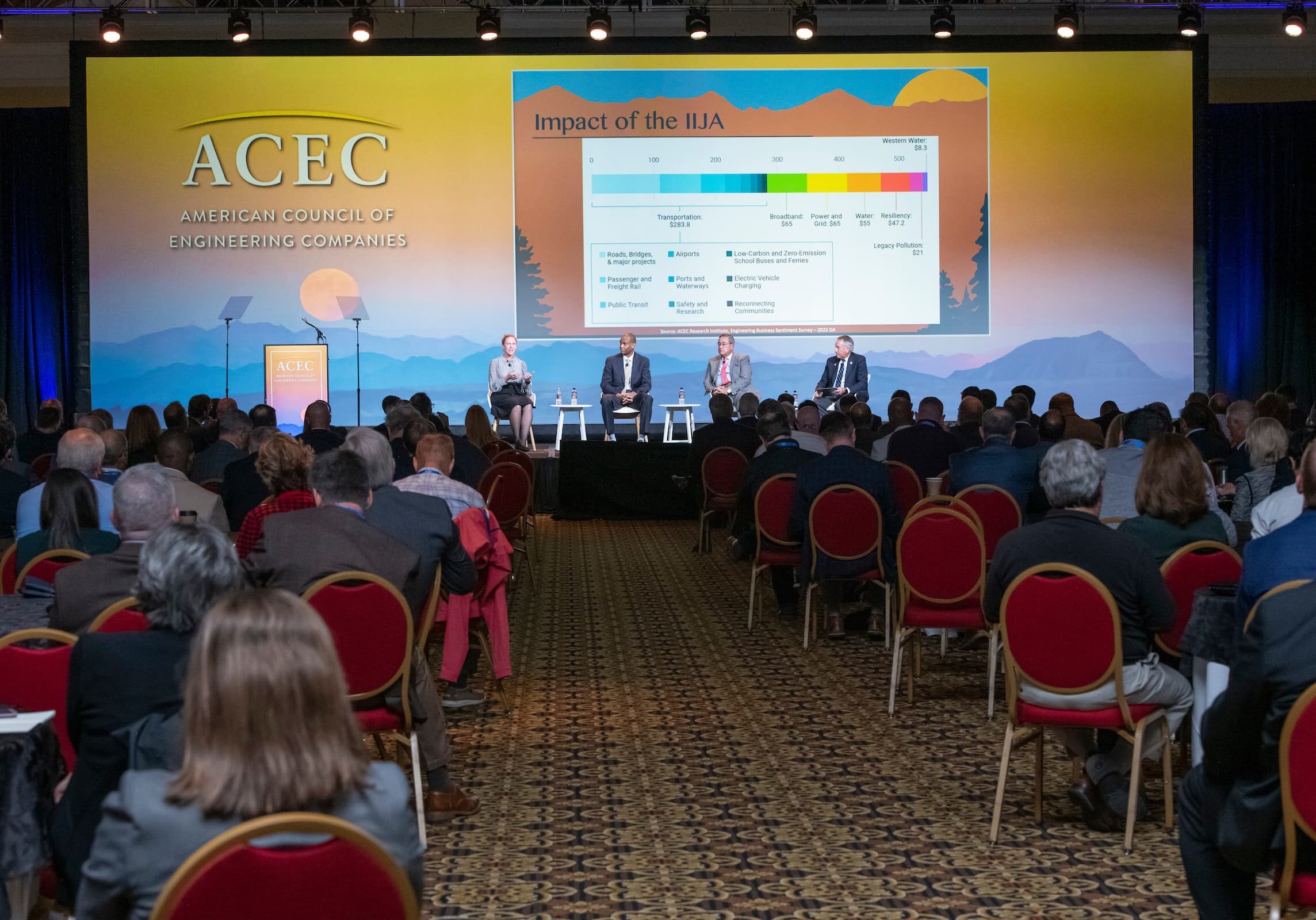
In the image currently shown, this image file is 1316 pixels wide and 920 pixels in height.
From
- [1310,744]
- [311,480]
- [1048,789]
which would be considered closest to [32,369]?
[311,480]

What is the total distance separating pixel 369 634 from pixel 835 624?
3.73 m

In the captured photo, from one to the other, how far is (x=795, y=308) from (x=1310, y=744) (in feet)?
38.8

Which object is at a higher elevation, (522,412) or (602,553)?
(522,412)

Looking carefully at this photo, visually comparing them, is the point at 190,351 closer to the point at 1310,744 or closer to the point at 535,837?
the point at 535,837

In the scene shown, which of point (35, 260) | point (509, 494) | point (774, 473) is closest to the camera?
point (774, 473)

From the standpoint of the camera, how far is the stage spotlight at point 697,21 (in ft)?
42.1

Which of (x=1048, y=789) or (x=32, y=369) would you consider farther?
(x=32, y=369)

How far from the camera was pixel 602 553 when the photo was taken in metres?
10.3

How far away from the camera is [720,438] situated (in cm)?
959

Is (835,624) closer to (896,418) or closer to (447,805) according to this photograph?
(896,418)

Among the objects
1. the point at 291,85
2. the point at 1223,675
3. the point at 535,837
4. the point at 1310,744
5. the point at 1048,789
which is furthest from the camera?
the point at 291,85

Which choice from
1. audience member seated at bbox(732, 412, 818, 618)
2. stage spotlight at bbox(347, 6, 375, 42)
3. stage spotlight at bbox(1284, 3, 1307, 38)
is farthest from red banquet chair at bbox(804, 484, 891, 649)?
stage spotlight at bbox(1284, 3, 1307, 38)

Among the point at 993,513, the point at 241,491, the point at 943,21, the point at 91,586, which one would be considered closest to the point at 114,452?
the point at 241,491

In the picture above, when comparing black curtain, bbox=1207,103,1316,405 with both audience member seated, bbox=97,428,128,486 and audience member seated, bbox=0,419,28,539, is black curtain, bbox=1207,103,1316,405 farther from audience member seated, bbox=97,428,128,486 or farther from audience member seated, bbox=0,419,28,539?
audience member seated, bbox=0,419,28,539
